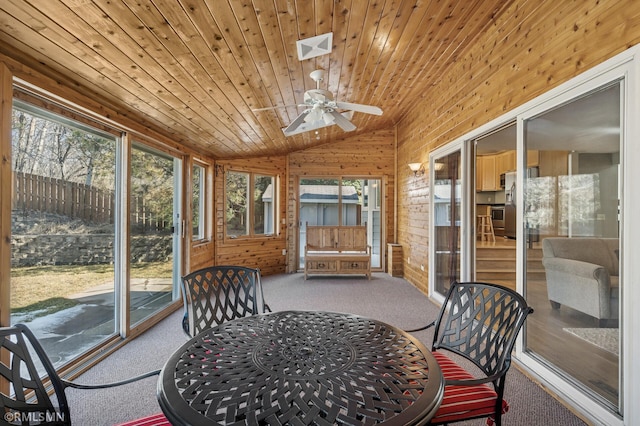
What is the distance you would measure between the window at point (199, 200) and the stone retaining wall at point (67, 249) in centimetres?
156

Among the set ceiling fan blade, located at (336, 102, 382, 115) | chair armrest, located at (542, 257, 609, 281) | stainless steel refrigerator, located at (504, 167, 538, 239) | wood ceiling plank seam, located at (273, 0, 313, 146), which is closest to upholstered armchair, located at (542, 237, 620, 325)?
chair armrest, located at (542, 257, 609, 281)

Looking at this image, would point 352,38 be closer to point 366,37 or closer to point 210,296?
point 366,37

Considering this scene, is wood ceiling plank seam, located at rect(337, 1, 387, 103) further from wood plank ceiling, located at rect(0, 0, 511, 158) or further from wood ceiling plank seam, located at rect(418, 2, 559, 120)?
wood ceiling plank seam, located at rect(418, 2, 559, 120)

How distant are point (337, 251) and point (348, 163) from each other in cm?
197

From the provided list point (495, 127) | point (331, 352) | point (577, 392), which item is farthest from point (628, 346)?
point (495, 127)

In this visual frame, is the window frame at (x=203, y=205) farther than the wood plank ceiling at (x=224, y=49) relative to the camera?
Yes

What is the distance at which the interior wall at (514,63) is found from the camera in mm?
1886

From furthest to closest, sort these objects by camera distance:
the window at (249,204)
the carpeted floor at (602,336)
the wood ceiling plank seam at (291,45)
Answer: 1. the window at (249,204)
2. the wood ceiling plank seam at (291,45)
3. the carpeted floor at (602,336)

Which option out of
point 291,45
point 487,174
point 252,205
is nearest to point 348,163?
point 252,205

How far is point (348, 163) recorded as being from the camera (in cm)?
688

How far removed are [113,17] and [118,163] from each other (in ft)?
5.79

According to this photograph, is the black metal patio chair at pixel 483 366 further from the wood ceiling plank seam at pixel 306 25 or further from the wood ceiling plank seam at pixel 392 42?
the wood ceiling plank seam at pixel 392 42

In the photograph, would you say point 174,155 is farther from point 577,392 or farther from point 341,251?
point 577,392

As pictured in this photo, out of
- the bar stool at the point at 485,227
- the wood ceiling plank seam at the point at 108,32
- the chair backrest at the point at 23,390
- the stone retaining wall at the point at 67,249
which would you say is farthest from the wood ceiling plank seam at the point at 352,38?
the bar stool at the point at 485,227
